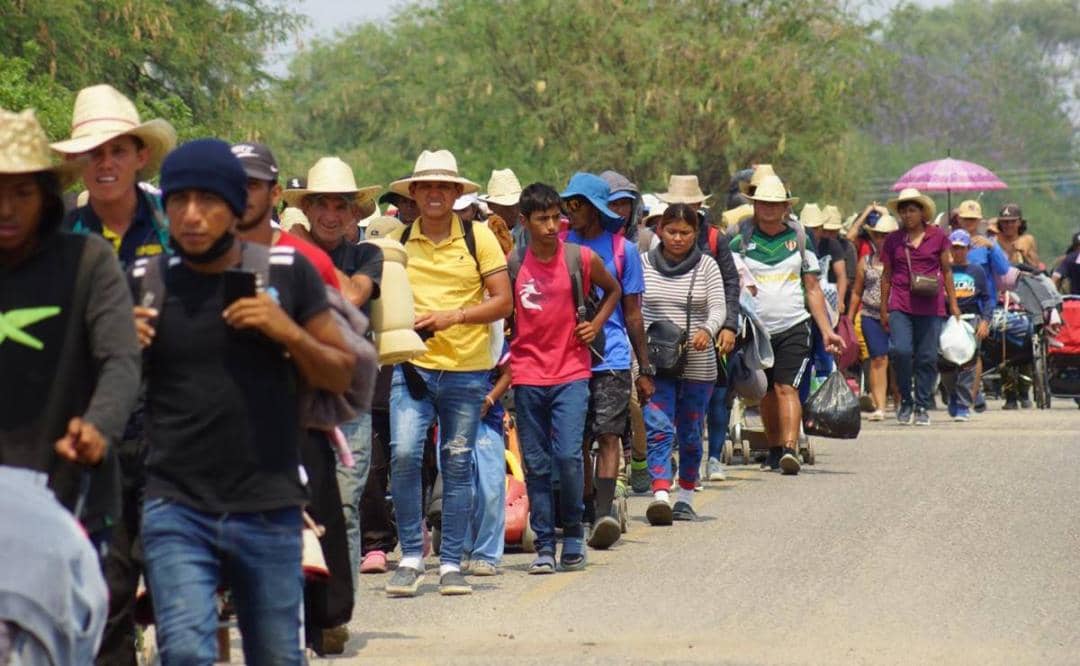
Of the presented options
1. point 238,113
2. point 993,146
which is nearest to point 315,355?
point 238,113

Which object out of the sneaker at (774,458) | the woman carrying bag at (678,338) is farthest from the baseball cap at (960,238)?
the woman carrying bag at (678,338)

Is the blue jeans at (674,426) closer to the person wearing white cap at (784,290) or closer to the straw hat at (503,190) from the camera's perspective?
the person wearing white cap at (784,290)

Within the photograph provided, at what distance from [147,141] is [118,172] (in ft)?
0.64

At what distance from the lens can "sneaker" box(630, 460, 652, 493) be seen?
643 inches

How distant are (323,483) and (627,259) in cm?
497

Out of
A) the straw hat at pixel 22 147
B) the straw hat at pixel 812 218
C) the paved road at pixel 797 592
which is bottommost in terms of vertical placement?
the paved road at pixel 797 592

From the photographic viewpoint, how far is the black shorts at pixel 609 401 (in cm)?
1224

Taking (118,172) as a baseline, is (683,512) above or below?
below

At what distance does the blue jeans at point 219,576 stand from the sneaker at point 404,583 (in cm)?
461

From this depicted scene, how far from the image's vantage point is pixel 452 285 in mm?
11109

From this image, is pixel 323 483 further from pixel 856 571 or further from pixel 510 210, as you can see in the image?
pixel 510 210

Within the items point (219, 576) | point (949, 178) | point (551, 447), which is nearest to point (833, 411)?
point (551, 447)

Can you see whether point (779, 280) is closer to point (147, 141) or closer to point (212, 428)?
point (147, 141)

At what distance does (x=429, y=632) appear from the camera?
9.85 metres
